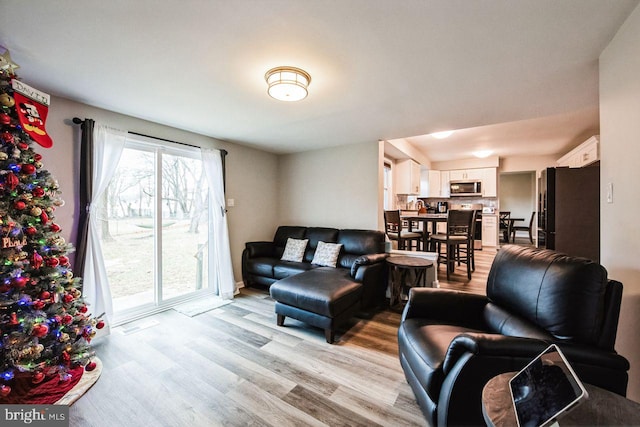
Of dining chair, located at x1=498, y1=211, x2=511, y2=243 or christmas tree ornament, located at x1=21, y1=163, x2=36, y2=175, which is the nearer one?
christmas tree ornament, located at x1=21, y1=163, x2=36, y2=175

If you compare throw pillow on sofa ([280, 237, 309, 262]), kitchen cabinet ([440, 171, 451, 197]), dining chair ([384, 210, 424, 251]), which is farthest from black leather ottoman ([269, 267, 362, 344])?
kitchen cabinet ([440, 171, 451, 197])

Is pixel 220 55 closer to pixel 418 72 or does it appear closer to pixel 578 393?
pixel 418 72

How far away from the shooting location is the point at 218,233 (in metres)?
3.71

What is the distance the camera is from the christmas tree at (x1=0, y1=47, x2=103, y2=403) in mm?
1557

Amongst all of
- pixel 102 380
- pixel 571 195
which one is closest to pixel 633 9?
pixel 571 195

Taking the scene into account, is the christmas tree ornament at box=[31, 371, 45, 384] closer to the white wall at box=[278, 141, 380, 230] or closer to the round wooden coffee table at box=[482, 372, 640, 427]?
the round wooden coffee table at box=[482, 372, 640, 427]

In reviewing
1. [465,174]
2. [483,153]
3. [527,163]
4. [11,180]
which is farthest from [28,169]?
[527,163]

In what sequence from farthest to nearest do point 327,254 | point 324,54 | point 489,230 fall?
point 489,230, point 327,254, point 324,54

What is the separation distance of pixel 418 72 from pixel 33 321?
324cm

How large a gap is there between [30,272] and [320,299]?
2.22 metres

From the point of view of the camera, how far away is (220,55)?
1.72 meters

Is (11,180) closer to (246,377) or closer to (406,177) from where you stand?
(246,377)

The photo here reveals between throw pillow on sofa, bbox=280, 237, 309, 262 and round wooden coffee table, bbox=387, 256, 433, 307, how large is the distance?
1.40 meters

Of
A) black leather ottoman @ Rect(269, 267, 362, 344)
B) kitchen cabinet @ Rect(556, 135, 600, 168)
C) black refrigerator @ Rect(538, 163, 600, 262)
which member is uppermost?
kitchen cabinet @ Rect(556, 135, 600, 168)
